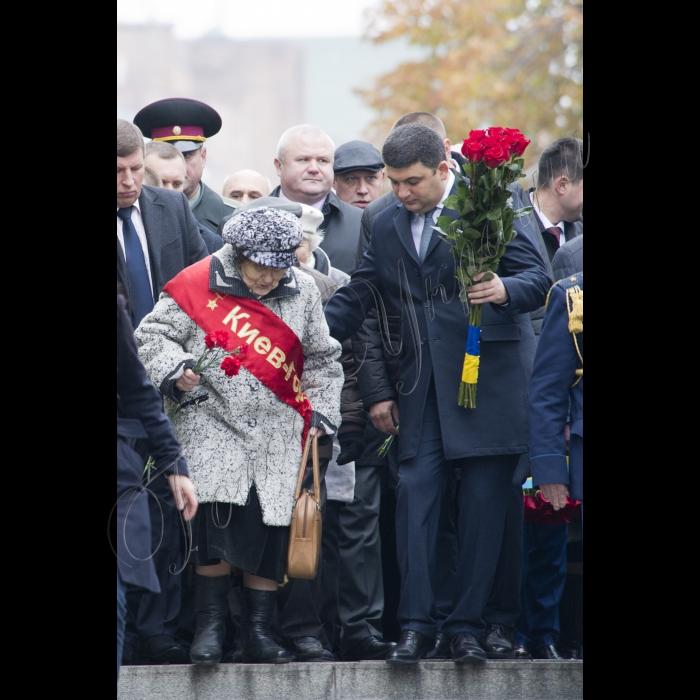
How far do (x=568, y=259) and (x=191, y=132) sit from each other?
82.8 inches

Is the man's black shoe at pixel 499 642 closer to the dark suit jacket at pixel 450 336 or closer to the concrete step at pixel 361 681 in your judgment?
the concrete step at pixel 361 681

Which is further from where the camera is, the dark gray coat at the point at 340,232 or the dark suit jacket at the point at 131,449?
the dark gray coat at the point at 340,232

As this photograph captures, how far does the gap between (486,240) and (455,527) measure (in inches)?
54.9

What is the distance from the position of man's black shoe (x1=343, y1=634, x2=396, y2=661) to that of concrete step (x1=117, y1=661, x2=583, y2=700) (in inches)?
11.3

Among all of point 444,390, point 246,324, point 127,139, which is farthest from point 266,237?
point 444,390

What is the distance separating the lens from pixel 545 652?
6.53 meters

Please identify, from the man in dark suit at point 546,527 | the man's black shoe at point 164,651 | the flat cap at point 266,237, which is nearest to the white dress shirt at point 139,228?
the flat cap at point 266,237

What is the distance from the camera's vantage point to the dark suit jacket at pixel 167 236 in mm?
6469

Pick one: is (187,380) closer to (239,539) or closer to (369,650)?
(239,539)

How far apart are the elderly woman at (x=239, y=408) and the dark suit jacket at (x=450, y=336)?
54 centimetres

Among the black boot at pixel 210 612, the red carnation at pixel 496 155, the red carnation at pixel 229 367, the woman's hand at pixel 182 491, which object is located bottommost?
the black boot at pixel 210 612

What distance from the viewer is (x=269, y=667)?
607cm

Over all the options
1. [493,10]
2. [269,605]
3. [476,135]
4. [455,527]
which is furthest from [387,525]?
[493,10]
